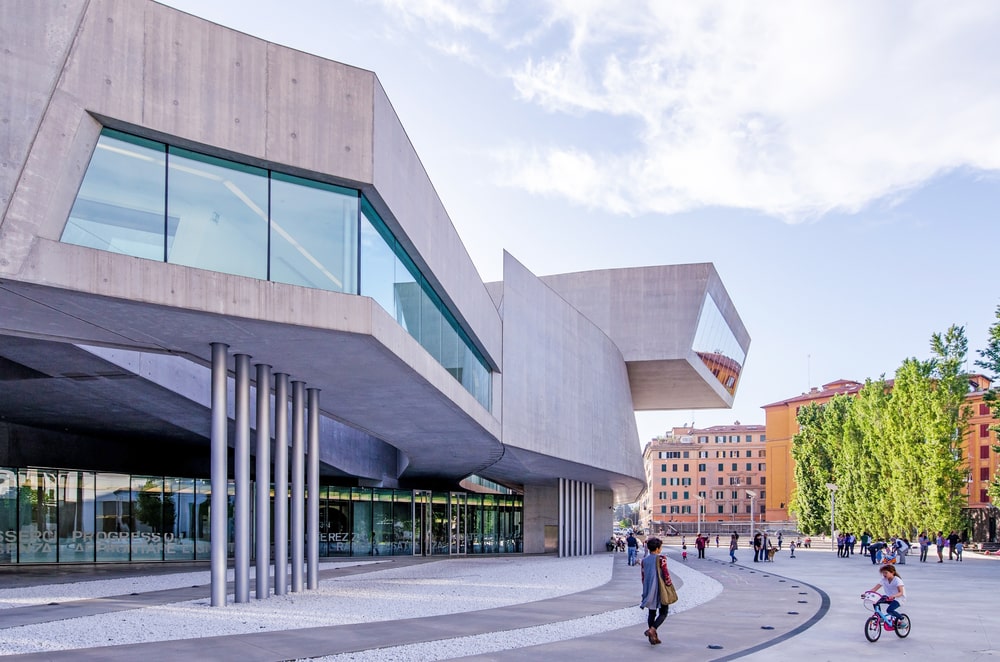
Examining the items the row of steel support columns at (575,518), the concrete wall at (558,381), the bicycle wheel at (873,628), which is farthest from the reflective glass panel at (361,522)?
the bicycle wheel at (873,628)

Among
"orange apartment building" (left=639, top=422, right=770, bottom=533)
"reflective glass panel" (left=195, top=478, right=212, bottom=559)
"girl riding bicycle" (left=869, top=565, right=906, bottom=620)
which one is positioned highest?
"girl riding bicycle" (left=869, top=565, right=906, bottom=620)

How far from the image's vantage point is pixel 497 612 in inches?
618

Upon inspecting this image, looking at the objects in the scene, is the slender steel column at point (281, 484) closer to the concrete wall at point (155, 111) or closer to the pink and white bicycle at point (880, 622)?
the concrete wall at point (155, 111)

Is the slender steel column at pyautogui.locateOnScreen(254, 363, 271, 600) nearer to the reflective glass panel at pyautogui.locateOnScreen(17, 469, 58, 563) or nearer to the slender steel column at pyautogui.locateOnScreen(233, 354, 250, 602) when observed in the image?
the slender steel column at pyautogui.locateOnScreen(233, 354, 250, 602)

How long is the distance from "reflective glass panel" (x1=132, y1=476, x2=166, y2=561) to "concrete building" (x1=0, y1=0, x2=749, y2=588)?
0.25 ft

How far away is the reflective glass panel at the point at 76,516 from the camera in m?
29.4

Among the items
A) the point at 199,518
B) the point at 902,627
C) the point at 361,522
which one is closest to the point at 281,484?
the point at 902,627

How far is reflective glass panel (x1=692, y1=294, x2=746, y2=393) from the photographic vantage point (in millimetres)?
43688

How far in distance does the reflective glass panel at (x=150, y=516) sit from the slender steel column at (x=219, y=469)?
17.9 meters

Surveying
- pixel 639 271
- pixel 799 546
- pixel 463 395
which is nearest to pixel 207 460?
pixel 463 395

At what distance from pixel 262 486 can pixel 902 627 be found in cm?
1075

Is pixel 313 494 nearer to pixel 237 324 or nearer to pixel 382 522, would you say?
pixel 237 324

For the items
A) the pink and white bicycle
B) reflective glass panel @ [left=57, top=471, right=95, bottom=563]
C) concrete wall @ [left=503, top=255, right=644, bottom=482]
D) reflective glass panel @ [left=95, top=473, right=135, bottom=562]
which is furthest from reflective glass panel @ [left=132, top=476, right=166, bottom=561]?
the pink and white bicycle

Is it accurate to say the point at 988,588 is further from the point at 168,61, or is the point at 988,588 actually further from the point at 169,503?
the point at 169,503
